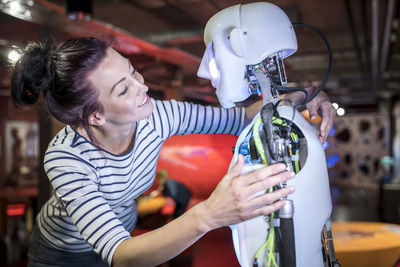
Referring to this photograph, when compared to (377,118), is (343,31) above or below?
above

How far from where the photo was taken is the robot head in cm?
74

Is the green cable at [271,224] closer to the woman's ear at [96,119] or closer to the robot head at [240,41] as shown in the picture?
the robot head at [240,41]

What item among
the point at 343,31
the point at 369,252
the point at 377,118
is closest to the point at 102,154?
the point at 369,252

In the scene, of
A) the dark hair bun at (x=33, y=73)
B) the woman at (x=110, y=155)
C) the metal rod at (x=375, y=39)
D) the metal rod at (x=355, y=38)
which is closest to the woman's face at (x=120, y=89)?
the woman at (x=110, y=155)

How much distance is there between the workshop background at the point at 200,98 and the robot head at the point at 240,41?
95 mm

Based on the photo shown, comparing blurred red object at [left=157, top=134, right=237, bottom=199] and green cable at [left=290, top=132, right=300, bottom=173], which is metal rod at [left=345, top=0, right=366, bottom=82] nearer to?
blurred red object at [left=157, top=134, right=237, bottom=199]

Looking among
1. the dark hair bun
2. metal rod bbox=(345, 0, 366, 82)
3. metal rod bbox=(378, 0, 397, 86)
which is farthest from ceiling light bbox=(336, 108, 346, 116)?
metal rod bbox=(345, 0, 366, 82)

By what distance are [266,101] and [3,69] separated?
26.3 inches

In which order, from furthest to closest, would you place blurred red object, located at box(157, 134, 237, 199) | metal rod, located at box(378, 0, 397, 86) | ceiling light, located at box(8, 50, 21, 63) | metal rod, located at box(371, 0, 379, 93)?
metal rod, located at box(371, 0, 379, 93) < metal rod, located at box(378, 0, 397, 86) < blurred red object, located at box(157, 134, 237, 199) < ceiling light, located at box(8, 50, 21, 63)

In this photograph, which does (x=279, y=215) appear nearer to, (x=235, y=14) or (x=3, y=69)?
(x=235, y=14)

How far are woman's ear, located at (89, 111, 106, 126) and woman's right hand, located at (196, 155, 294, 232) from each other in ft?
1.12

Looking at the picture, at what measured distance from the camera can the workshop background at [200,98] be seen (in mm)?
1053

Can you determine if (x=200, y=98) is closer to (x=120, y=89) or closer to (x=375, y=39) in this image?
(x=120, y=89)

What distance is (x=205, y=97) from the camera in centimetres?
99
